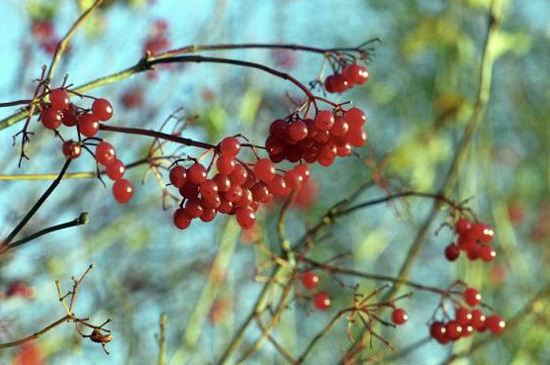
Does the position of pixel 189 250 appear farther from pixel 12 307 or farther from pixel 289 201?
pixel 289 201

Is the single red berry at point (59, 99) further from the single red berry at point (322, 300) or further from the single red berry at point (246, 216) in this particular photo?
the single red berry at point (322, 300)

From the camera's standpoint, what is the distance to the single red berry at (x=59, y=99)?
1.24 meters

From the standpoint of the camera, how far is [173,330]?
16.4 ft

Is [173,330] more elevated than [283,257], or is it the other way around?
[173,330]

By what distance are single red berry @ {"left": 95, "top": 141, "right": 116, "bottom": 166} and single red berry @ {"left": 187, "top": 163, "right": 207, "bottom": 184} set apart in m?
0.12

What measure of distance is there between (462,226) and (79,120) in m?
0.96

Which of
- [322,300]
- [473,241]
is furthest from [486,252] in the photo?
[322,300]

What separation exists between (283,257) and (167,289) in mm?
2516

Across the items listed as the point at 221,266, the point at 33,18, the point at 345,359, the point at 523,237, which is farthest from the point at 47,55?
the point at 523,237

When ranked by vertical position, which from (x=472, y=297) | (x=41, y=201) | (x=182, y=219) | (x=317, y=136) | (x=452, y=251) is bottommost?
(x=41, y=201)

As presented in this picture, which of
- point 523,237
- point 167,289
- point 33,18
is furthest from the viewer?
point 523,237

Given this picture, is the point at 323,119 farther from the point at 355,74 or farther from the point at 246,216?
the point at 355,74

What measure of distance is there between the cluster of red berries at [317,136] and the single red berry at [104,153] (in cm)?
23

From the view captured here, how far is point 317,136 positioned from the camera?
136 centimetres
